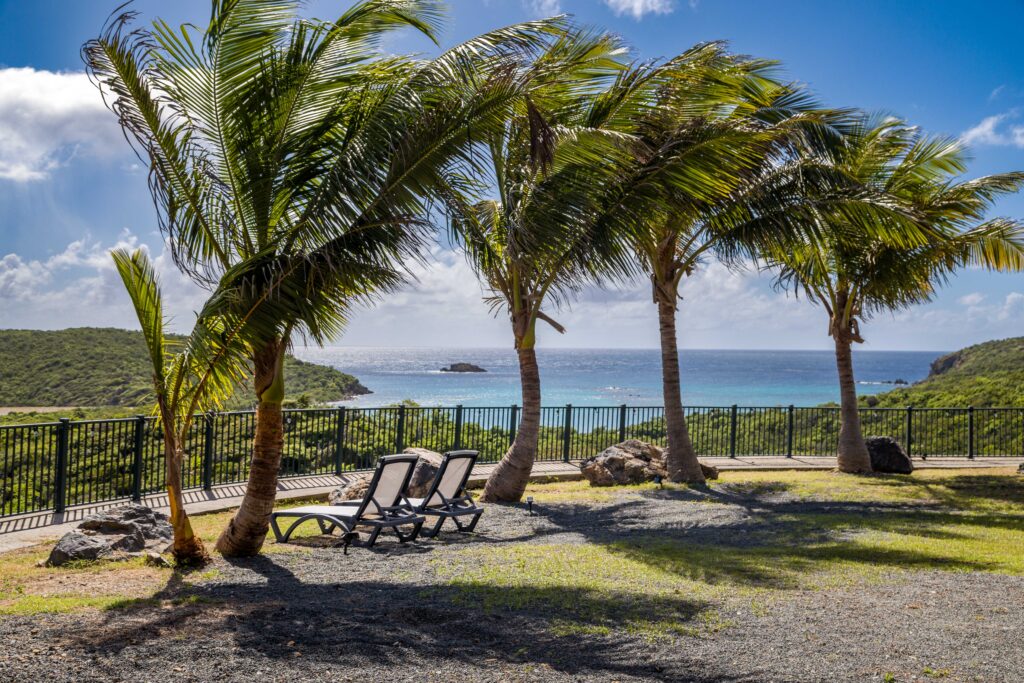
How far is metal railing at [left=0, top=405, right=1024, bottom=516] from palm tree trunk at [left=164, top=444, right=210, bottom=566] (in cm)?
103

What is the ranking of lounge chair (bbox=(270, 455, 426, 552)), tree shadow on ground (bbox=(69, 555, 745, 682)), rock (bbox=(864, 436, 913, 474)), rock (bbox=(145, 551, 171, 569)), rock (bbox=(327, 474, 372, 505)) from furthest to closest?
1. rock (bbox=(864, 436, 913, 474))
2. rock (bbox=(327, 474, 372, 505))
3. lounge chair (bbox=(270, 455, 426, 552))
4. rock (bbox=(145, 551, 171, 569))
5. tree shadow on ground (bbox=(69, 555, 745, 682))

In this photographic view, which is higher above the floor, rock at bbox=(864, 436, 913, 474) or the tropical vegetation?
the tropical vegetation

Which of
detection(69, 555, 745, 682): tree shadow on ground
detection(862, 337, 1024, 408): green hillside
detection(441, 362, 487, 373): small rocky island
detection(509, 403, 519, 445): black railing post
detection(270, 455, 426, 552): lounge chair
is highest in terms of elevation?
detection(441, 362, 487, 373): small rocky island

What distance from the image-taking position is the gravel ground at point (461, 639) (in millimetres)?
4539

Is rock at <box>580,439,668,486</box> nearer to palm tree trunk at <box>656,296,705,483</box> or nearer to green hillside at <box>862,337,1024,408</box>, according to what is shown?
palm tree trunk at <box>656,296,705,483</box>

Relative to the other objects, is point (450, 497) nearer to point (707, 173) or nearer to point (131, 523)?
point (131, 523)

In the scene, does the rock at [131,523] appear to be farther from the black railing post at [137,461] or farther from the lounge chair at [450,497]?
the black railing post at [137,461]

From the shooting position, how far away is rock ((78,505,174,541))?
8.11 metres

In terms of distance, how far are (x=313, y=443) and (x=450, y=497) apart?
579 centimetres

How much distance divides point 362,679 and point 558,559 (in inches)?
141

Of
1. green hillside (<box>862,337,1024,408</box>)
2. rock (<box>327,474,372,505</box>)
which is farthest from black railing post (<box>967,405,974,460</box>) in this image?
rock (<box>327,474,372,505</box>)

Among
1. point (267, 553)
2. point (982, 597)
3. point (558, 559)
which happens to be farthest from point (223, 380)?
point (982, 597)

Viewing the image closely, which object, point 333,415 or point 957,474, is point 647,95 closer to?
point 333,415

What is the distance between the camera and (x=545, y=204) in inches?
412
